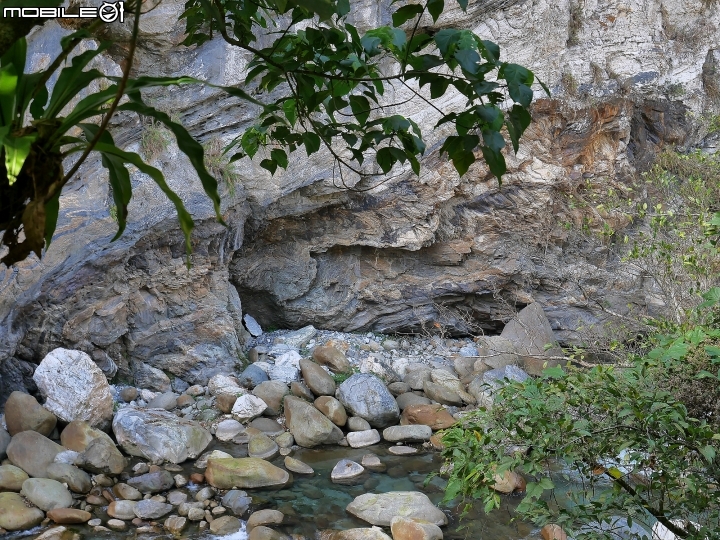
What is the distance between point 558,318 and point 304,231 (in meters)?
4.12

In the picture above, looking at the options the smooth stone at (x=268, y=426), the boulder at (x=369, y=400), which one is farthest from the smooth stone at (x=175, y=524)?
the boulder at (x=369, y=400)

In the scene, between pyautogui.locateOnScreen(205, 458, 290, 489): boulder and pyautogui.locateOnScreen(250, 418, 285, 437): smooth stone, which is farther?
pyautogui.locateOnScreen(250, 418, 285, 437): smooth stone

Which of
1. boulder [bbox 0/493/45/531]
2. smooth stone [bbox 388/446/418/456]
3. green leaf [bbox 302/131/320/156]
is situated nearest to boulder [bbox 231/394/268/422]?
smooth stone [bbox 388/446/418/456]

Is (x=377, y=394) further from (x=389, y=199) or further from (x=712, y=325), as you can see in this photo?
(x=712, y=325)

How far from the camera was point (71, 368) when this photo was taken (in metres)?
5.87

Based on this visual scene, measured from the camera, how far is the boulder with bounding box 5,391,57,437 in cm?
539

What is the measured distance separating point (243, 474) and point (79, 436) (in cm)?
150

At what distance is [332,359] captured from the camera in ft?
26.2

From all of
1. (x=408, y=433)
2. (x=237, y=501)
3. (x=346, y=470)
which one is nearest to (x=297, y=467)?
(x=346, y=470)

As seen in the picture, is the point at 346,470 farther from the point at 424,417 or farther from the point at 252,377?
the point at 252,377

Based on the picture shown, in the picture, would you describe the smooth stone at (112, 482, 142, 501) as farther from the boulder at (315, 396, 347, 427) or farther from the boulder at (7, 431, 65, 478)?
the boulder at (315, 396, 347, 427)

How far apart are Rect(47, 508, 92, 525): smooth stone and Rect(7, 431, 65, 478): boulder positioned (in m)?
0.54

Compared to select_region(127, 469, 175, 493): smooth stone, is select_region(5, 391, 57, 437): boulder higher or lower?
higher

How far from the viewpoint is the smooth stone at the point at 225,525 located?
15.0 feet
